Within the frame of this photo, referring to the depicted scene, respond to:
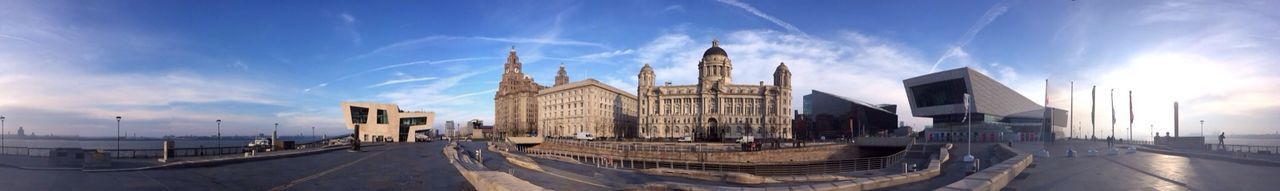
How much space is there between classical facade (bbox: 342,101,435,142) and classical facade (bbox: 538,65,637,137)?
43.3 m

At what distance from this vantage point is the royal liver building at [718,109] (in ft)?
427

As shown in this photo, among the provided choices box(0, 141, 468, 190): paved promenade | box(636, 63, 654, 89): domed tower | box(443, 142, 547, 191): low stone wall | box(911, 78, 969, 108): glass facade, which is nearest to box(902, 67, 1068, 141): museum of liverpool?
box(911, 78, 969, 108): glass facade

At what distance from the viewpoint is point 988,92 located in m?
105

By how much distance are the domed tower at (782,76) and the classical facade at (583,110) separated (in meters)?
44.8

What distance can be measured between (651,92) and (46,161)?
11704 centimetres

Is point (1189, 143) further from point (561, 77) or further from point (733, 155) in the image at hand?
point (561, 77)

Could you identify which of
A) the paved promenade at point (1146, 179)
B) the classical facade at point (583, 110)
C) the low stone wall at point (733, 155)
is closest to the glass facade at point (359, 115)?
the low stone wall at point (733, 155)

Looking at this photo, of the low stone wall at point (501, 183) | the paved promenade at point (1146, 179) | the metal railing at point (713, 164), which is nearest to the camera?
the low stone wall at point (501, 183)

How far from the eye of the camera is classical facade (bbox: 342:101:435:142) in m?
104

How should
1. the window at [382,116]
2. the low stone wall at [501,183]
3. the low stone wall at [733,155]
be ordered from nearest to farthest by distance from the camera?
the low stone wall at [501,183], the low stone wall at [733,155], the window at [382,116]

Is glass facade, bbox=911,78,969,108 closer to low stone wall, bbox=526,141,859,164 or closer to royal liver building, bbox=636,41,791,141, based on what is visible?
royal liver building, bbox=636,41,791,141

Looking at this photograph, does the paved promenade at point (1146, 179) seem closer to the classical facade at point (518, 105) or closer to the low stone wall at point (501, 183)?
the low stone wall at point (501, 183)

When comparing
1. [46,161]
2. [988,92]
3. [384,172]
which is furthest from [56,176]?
[988,92]

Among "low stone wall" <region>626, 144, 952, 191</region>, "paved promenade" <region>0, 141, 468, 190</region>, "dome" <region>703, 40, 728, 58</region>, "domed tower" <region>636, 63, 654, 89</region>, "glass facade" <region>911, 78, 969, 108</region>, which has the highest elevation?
"dome" <region>703, 40, 728, 58</region>
